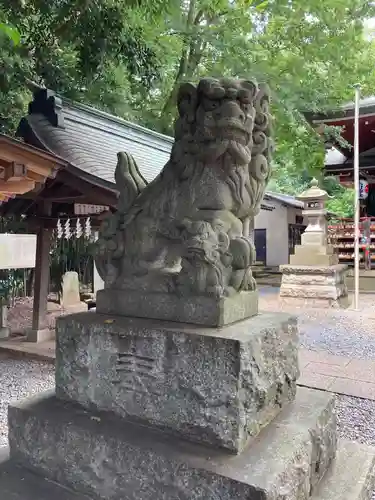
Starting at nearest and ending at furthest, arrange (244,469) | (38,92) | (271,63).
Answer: (244,469)
(38,92)
(271,63)

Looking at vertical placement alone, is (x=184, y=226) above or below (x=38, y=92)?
below

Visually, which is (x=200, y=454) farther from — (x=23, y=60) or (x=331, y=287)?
(x=331, y=287)

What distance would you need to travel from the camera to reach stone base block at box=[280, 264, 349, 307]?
301 inches

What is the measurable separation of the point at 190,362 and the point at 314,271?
689 cm

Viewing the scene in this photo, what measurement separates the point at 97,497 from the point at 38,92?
5.49 metres

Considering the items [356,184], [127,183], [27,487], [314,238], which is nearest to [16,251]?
[127,183]

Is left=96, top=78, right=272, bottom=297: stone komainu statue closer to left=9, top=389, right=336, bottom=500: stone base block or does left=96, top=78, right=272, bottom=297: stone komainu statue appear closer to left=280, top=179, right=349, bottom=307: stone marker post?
left=9, top=389, right=336, bottom=500: stone base block

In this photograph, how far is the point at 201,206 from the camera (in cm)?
165

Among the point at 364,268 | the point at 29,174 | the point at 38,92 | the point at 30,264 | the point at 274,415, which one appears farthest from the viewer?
the point at 364,268

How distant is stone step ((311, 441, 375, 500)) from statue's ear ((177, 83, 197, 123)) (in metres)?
1.63

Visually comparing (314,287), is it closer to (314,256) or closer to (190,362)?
(314,256)

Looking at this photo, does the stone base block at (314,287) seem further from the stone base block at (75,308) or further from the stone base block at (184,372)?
the stone base block at (184,372)

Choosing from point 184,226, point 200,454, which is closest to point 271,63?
point 184,226

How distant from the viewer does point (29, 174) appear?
3.59 metres
